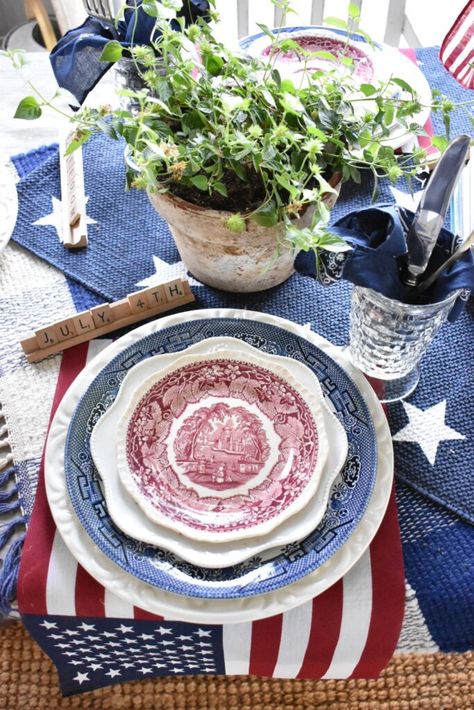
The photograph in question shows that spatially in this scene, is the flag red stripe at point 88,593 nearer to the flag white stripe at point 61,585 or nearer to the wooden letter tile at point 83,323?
the flag white stripe at point 61,585

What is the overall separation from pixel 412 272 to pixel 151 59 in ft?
1.16

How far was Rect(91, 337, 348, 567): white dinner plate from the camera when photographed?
571mm

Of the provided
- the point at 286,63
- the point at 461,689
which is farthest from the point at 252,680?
the point at 286,63

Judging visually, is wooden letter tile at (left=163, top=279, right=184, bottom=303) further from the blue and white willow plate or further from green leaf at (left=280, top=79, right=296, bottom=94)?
green leaf at (left=280, top=79, right=296, bottom=94)

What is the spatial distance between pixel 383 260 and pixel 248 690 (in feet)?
2.32

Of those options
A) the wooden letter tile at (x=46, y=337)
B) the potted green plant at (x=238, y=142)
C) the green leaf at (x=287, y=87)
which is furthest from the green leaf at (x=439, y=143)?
the wooden letter tile at (x=46, y=337)

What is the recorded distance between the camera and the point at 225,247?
2.31 ft

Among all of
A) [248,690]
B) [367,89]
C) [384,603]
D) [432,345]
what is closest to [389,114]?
[367,89]

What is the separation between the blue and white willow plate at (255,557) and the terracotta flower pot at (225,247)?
7cm

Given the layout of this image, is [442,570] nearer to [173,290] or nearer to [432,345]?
[432,345]

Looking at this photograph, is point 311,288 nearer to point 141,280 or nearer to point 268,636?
point 141,280

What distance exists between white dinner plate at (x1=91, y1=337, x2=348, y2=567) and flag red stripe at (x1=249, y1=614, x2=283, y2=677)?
0.10 m

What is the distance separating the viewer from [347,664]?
24.9 inches

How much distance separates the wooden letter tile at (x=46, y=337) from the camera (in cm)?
76
